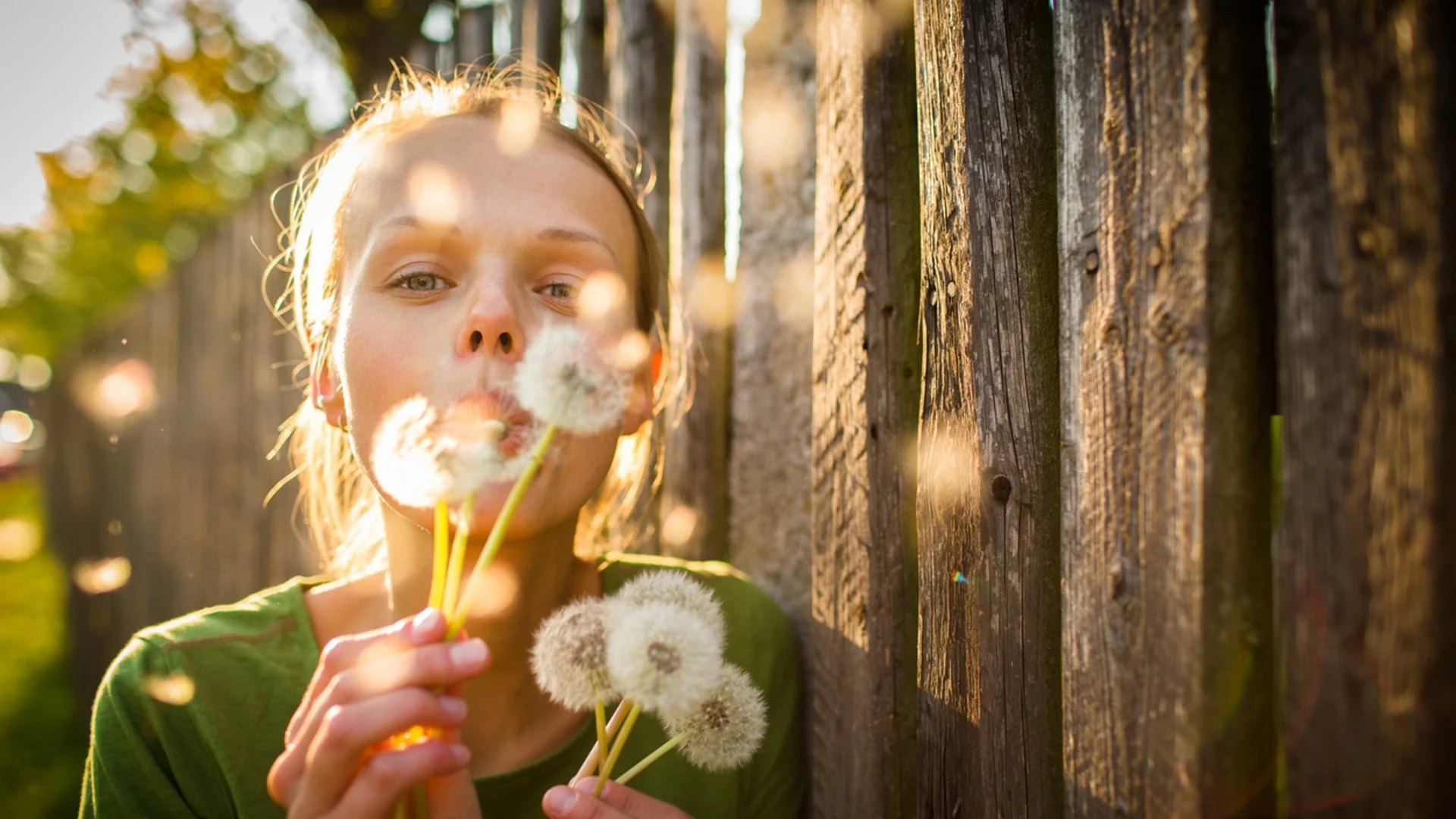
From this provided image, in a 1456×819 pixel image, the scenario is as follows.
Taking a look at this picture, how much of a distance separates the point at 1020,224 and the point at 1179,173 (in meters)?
0.31

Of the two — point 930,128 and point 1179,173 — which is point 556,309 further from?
point 1179,173

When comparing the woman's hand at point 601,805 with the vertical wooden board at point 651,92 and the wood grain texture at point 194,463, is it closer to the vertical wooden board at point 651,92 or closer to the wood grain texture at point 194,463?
the vertical wooden board at point 651,92

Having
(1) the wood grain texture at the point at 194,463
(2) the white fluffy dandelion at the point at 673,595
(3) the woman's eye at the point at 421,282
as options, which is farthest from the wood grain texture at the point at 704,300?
(1) the wood grain texture at the point at 194,463

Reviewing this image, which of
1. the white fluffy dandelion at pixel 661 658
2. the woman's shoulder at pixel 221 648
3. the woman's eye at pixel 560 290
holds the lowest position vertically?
the woman's shoulder at pixel 221 648

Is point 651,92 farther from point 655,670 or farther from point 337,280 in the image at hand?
point 655,670

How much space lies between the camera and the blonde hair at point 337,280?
164 centimetres

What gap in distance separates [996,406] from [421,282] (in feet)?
3.53

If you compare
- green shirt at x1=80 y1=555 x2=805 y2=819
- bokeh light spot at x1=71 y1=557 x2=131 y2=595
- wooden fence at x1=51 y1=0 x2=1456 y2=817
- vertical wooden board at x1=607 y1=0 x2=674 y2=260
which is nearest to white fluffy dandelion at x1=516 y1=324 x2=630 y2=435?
wooden fence at x1=51 y1=0 x2=1456 y2=817

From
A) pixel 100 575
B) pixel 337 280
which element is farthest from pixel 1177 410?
pixel 100 575

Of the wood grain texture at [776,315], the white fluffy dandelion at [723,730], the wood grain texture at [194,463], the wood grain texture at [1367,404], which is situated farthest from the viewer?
the wood grain texture at [194,463]

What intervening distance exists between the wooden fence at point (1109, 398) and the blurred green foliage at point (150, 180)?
4.77 m

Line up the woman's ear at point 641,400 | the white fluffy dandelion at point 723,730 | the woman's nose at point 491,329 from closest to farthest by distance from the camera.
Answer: the white fluffy dandelion at point 723,730, the woman's nose at point 491,329, the woman's ear at point 641,400

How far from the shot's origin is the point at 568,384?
892 mm

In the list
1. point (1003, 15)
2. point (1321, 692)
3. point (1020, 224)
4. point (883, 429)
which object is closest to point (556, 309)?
point (883, 429)
